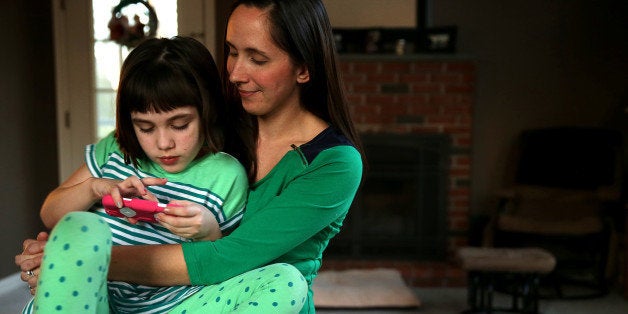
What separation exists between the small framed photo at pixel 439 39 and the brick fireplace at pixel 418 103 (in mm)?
69

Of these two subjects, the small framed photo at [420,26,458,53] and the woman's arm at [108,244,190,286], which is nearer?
the woman's arm at [108,244,190,286]

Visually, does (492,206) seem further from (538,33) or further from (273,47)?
(273,47)

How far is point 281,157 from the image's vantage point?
1.32 meters

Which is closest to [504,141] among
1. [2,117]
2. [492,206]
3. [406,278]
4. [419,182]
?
[492,206]

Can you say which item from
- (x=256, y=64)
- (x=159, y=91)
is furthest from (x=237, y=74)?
(x=159, y=91)

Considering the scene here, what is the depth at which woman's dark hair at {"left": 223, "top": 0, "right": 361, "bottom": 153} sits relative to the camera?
1187 mm

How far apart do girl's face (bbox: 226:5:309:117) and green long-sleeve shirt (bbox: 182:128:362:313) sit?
0.39 ft

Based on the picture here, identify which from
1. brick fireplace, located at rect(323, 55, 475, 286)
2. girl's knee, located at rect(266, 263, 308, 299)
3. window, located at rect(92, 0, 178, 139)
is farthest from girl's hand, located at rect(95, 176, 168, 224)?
window, located at rect(92, 0, 178, 139)

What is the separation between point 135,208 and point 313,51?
441mm

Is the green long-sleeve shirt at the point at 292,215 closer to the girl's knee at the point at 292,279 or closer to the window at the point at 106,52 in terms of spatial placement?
the girl's knee at the point at 292,279

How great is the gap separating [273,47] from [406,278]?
3.14 m

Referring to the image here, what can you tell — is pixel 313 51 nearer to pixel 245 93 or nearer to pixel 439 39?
pixel 245 93

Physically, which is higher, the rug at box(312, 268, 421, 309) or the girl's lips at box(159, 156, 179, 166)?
the girl's lips at box(159, 156, 179, 166)

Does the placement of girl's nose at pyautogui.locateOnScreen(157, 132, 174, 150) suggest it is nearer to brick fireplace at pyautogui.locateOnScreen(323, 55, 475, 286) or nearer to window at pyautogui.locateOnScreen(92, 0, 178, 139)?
brick fireplace at pyautogui.locateOnScreen(323, 55, 475, 286)
